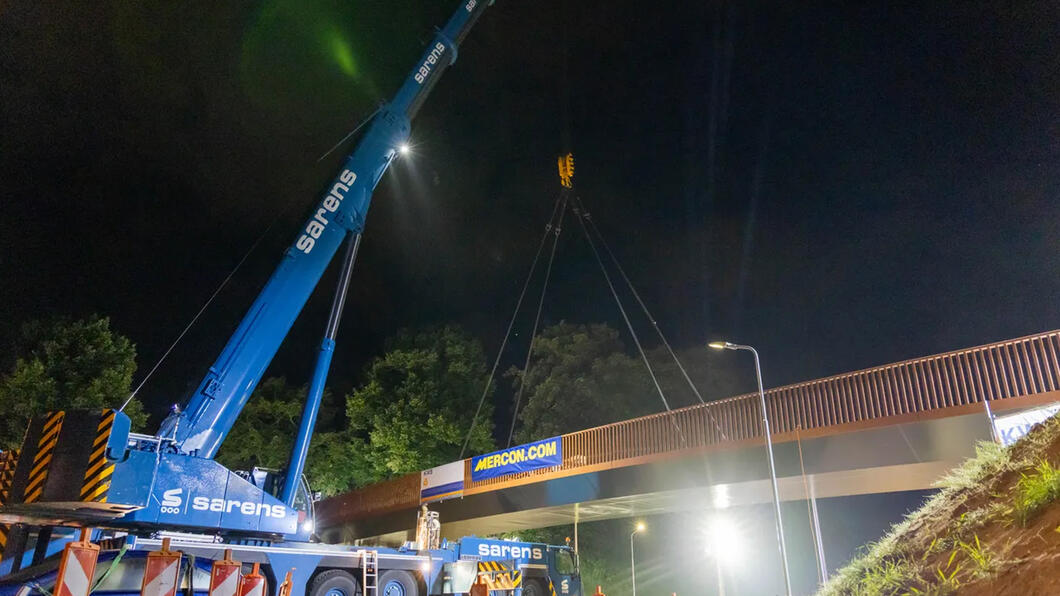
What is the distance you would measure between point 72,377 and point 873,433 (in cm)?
2880

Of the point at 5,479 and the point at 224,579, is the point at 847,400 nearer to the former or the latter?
the point at 224,579

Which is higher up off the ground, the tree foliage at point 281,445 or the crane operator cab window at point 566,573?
the tree foliage at point 281,445

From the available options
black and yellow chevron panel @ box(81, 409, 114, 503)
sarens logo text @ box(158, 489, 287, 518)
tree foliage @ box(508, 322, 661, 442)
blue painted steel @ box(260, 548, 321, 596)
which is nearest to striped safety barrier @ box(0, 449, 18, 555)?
black and yellow chevron panel @ box(81, 409, 114, 503)

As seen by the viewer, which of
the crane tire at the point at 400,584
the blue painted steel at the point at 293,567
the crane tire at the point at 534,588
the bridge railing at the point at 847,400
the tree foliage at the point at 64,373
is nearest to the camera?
the blue painted steel at the point at 293,567

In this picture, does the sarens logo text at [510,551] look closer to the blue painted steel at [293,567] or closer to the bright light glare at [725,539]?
the blue painted steel at [293,567]

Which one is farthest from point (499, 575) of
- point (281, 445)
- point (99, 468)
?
point (281, 445)

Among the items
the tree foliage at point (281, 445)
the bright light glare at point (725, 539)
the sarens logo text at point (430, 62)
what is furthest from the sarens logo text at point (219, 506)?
the tree foliage at point (281, 445)

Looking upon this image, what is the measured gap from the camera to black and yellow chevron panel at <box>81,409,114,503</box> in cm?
988

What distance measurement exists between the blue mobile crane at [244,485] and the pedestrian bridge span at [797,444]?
5.28 metres

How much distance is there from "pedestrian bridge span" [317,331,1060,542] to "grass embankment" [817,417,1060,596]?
33.0ft

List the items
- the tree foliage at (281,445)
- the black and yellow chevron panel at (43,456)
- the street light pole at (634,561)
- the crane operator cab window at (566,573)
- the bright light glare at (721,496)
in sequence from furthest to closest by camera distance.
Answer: the tree foliage at (281,445) → the street light pole at (634,561) → the bright light glare at (721,496) → the crane operator cab window at (566,573) → the black and yellow chevron panel at (43,456)

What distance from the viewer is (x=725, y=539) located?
88.9 feet

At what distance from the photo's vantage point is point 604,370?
31641 millimetres

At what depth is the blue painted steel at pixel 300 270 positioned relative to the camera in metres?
12.3
